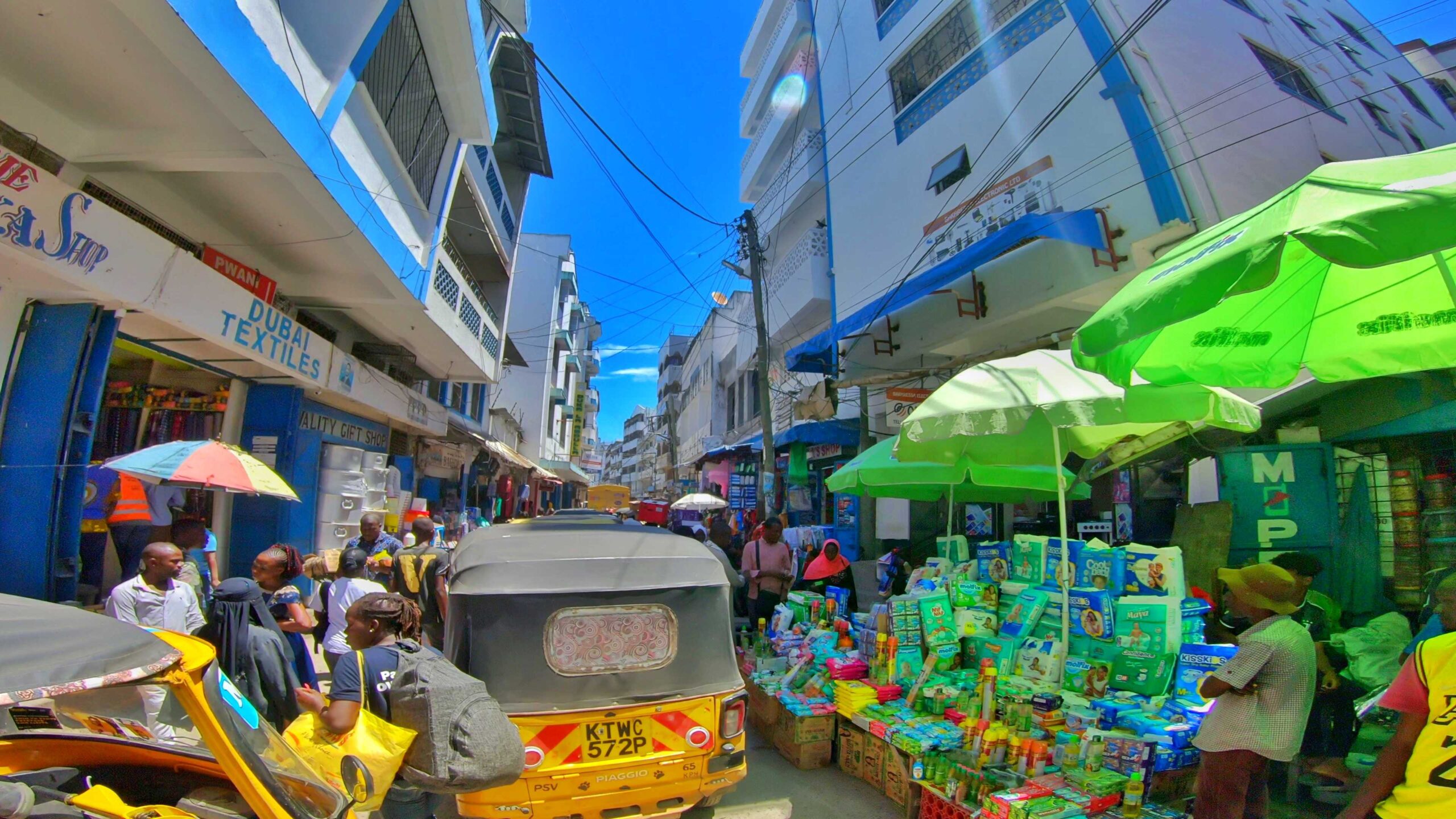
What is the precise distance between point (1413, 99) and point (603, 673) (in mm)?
19412

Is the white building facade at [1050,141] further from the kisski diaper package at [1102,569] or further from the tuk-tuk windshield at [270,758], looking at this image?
the tuk-tuk windshield at [270,758]

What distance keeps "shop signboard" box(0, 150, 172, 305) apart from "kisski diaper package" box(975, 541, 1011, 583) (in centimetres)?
785

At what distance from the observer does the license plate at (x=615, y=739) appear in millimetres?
3400

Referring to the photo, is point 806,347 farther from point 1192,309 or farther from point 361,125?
point 1192,309

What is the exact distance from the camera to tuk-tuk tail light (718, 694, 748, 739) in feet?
12.1

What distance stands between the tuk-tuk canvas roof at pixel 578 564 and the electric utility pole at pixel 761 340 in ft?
32.9

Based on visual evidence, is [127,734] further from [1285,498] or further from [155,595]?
[1285,498]

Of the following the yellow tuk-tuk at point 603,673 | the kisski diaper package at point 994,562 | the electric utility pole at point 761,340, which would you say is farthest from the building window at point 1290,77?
the yellow tuk-tuk at point 603,673

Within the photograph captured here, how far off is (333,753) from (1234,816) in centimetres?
378

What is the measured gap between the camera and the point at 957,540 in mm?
6801

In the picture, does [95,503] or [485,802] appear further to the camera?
[95,503]

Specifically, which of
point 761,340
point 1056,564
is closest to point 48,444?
point 1056,564

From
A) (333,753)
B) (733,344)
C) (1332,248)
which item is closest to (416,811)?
(333,753)

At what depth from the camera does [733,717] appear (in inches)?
147
